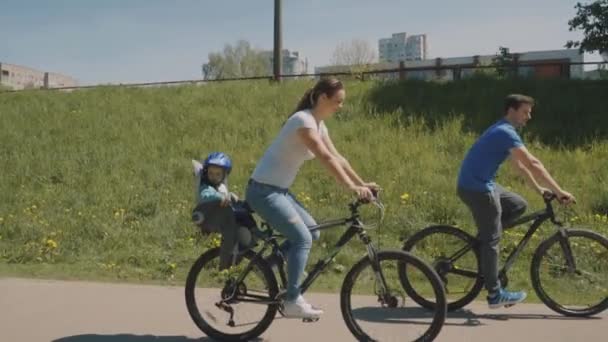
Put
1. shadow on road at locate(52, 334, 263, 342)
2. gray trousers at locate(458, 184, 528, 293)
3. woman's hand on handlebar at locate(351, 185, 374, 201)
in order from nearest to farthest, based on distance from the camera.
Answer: woman's hand on handlebar at locate(351, 185, 374, 201) < shadow on road at locate(52, 334, 263, 342) < gray trousers at locate(458, 184, 528, 293)

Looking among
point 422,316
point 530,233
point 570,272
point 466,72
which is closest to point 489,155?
point 530,233

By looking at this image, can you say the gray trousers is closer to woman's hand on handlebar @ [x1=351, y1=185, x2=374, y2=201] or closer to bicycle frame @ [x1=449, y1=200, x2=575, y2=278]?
bicycle frame @ [x1=449, y1=200, x2=575, y2=278]

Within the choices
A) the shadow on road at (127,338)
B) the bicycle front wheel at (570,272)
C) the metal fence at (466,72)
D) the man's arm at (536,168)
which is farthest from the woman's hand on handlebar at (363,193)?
the metal fence at (466,72)

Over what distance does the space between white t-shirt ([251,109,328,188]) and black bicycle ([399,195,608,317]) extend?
1.79 metres

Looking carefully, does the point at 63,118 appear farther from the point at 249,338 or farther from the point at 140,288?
the point at 249,338

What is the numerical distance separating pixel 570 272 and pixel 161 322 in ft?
11.6

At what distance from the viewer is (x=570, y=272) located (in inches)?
235

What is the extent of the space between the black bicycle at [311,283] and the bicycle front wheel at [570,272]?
1289 millimetres

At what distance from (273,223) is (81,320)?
1975 mm

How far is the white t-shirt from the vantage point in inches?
186

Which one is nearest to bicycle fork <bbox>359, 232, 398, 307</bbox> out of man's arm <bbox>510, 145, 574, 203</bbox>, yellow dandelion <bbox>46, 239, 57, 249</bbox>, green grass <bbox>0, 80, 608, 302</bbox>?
man's arm <bbox>510, 145, 574, 203</bbox>

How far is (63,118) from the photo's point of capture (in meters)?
16.1

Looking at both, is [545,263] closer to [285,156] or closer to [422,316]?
[422,316]

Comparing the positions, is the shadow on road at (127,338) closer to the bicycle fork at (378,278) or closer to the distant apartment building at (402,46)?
the bicycle fork at (378,278)
